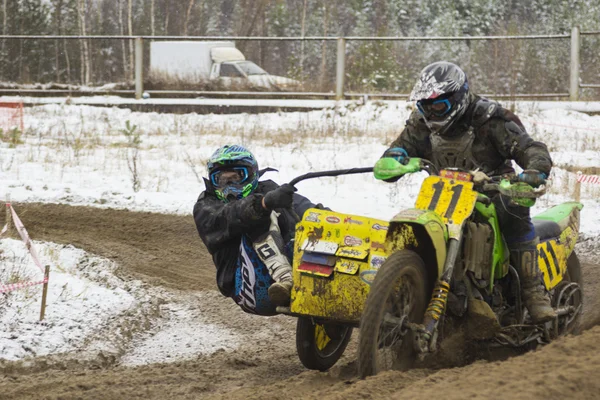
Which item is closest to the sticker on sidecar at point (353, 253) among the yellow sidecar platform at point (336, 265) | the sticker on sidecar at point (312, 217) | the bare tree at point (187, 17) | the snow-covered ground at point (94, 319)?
the yellow sidecar platform at point (336, 265)

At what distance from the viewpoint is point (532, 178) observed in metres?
5.08

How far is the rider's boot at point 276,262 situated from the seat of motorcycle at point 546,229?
1771 mm

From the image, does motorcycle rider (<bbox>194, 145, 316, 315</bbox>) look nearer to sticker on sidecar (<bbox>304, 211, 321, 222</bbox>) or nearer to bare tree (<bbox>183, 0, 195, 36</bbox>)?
sticker on sidecar (<bbox>304, 211, 321, 222</bbox>)

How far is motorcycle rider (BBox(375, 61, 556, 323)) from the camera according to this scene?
18.1ft

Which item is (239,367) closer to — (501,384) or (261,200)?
(261,200)

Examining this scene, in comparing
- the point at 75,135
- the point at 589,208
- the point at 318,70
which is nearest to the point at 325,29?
the point at 318,70

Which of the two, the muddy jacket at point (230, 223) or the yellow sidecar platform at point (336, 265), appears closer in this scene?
the yellow sidecar platform at point (336, 265)

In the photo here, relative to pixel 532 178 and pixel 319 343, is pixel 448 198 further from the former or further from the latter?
pixel 319 343

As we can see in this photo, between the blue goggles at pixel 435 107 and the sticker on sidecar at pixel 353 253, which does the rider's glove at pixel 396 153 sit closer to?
the blue goggles at pixel 435 107

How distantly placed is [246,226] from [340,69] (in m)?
18.3

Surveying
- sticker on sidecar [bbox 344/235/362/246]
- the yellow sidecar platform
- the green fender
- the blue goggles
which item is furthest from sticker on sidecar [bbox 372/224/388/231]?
the blue goggles

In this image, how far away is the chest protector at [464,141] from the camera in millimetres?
5711

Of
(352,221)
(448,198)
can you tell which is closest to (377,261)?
(352,221)

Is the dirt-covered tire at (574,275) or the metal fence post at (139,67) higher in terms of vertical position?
the metal fence post at (139,67)
